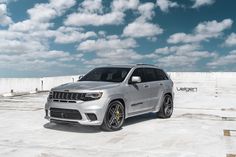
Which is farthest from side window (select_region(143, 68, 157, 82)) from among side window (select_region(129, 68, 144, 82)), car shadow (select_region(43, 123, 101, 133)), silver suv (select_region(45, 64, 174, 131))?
car shadow (select_region(43, 123, 101, 133))

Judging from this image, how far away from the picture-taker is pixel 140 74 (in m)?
9.92

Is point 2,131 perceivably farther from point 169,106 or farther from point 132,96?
point 169,106

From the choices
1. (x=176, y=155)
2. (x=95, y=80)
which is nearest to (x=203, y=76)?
(x=95, y=80)

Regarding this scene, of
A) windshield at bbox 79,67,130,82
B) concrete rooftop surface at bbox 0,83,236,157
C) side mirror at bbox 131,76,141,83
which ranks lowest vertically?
concrete rooftop surface at bbox 0,83,236,157

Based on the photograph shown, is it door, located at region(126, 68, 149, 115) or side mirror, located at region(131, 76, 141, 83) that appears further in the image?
door, located at region(126, 68, 149, 115)

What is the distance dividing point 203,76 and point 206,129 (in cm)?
3163

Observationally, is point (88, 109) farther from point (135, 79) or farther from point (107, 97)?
point (135, 79)

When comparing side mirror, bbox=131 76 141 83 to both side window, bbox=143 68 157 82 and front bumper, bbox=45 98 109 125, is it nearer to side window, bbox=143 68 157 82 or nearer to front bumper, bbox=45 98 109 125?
side window, bbox=143 68 157 82

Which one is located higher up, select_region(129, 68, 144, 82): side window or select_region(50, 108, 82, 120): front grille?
select_region(129, 68, 144, 82): side window

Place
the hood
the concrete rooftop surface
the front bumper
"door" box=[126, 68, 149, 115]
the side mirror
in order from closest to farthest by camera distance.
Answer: the concrete rooftop surface
the front bumper
the hood
the side mirror
"door" box=[126, 68, 149, 115]

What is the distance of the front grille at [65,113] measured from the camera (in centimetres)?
806

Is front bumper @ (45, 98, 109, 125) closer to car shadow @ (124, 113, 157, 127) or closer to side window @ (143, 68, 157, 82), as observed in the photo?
car shadow @ (124, 113, 157, 127)

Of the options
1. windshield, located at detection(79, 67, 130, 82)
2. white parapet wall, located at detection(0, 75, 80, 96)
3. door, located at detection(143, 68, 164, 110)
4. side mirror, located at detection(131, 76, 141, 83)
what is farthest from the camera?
white parapet wall, located at detection(0, 75, 80, 96)

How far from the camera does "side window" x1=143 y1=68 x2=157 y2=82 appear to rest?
33.5ft
